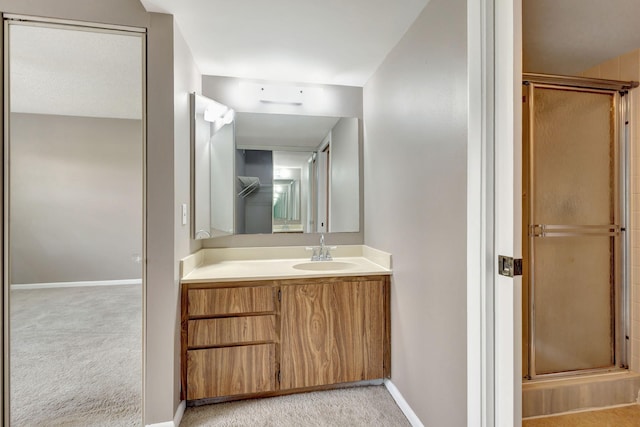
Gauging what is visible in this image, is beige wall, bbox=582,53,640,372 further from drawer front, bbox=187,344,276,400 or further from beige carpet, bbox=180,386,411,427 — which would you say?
drawer front, bbox=187,344,276,400

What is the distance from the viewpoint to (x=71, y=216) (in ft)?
5.04

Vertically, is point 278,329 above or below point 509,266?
below

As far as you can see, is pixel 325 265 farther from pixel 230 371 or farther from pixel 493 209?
pixel 493 209

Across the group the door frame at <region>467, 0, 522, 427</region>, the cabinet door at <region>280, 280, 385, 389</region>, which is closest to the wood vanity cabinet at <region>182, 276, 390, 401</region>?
the cabinet door at <region>280, 280, 385, 389</region>

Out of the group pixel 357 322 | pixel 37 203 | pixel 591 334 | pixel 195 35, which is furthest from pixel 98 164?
pixel 591 334

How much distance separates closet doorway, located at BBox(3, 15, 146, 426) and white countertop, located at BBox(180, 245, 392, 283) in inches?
16.3

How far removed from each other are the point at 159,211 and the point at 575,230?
8.92 feet

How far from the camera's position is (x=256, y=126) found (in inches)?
94.2

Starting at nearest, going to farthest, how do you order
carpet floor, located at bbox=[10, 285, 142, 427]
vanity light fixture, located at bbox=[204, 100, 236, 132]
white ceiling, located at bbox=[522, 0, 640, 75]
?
1. white ceiling, located at bbox=[522, 0, 640, 75]
2. carpet floor, located at bbox=[10, 285, 142, 427]
3. vanity light fixture, located at bbox=[204, 100, 236, 132]

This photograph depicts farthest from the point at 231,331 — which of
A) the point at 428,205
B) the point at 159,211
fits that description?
the point at 428,205

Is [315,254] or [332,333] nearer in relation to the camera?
[332,333]

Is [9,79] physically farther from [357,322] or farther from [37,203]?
[357,322]

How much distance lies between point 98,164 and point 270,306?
127cm

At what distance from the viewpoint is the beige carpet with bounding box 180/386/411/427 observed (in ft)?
5.43
